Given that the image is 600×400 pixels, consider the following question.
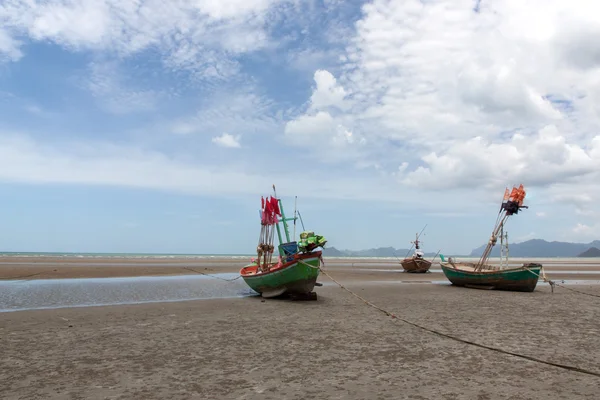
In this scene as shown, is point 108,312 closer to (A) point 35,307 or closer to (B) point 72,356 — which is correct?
(A) point 35,307

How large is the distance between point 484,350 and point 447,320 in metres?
4.74

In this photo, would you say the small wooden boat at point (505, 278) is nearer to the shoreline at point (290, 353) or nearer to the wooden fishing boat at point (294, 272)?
the shoreline at point (290, 353)

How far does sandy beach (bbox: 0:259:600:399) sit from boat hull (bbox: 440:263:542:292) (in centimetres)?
824

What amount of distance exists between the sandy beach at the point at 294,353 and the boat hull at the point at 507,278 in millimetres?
8242

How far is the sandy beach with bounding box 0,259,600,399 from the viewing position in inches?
288

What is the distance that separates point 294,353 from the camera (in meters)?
9.97

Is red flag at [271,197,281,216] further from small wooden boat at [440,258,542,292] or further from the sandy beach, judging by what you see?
small wooden boat at [440,258,542,292]

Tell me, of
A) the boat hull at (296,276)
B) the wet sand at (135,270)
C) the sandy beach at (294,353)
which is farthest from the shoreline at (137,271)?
the sandy beach at (294,353)

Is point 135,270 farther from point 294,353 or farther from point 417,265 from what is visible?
point 294,353

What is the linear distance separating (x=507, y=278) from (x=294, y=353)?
20.5 m

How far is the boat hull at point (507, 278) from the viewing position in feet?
82.9

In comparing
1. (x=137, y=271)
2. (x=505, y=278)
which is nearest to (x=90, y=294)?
(x=137, y=271)

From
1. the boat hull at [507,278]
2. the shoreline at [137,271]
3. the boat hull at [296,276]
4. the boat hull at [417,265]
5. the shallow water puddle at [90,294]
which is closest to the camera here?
the shallow water puddle at [90,294]

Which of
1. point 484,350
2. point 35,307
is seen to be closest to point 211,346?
point 484,350
